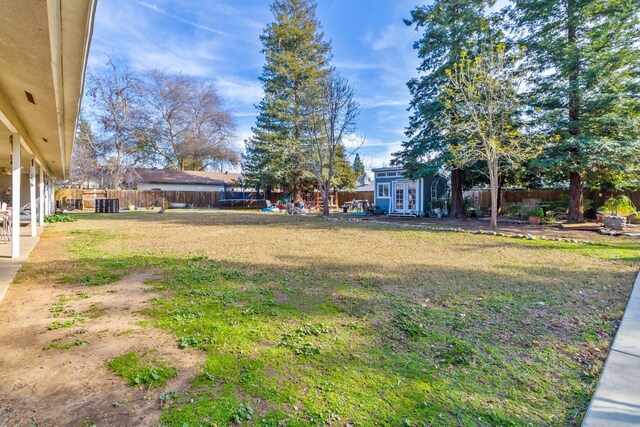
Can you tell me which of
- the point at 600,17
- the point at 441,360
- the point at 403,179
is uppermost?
the point at 600,17

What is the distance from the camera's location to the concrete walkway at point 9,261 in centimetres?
452

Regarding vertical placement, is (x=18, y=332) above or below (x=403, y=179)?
below

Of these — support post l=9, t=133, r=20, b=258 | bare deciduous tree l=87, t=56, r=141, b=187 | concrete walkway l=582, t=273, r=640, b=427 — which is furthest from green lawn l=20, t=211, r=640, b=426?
bare deciduous tree l=87, t=56, r=141, b=187

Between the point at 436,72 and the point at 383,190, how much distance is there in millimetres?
7242

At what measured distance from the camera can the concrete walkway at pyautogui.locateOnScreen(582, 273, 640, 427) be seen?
192cm

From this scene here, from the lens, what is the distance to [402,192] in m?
18.6

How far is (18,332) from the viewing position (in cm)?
300

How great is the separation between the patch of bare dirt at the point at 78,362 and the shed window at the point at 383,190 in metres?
16.9

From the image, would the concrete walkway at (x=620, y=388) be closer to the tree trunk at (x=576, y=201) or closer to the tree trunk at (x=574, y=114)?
the tree trunk at (x=574, y=114)

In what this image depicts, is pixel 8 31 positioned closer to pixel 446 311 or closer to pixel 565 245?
pixel 446 311

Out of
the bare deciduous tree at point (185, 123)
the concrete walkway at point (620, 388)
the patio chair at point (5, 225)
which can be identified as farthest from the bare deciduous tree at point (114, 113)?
the concrete walkway at point (620, 388)

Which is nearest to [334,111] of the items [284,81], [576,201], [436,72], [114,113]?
[436,72]

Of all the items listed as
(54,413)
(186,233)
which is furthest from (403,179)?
(54,413)

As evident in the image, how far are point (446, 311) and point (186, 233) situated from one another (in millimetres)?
8871
